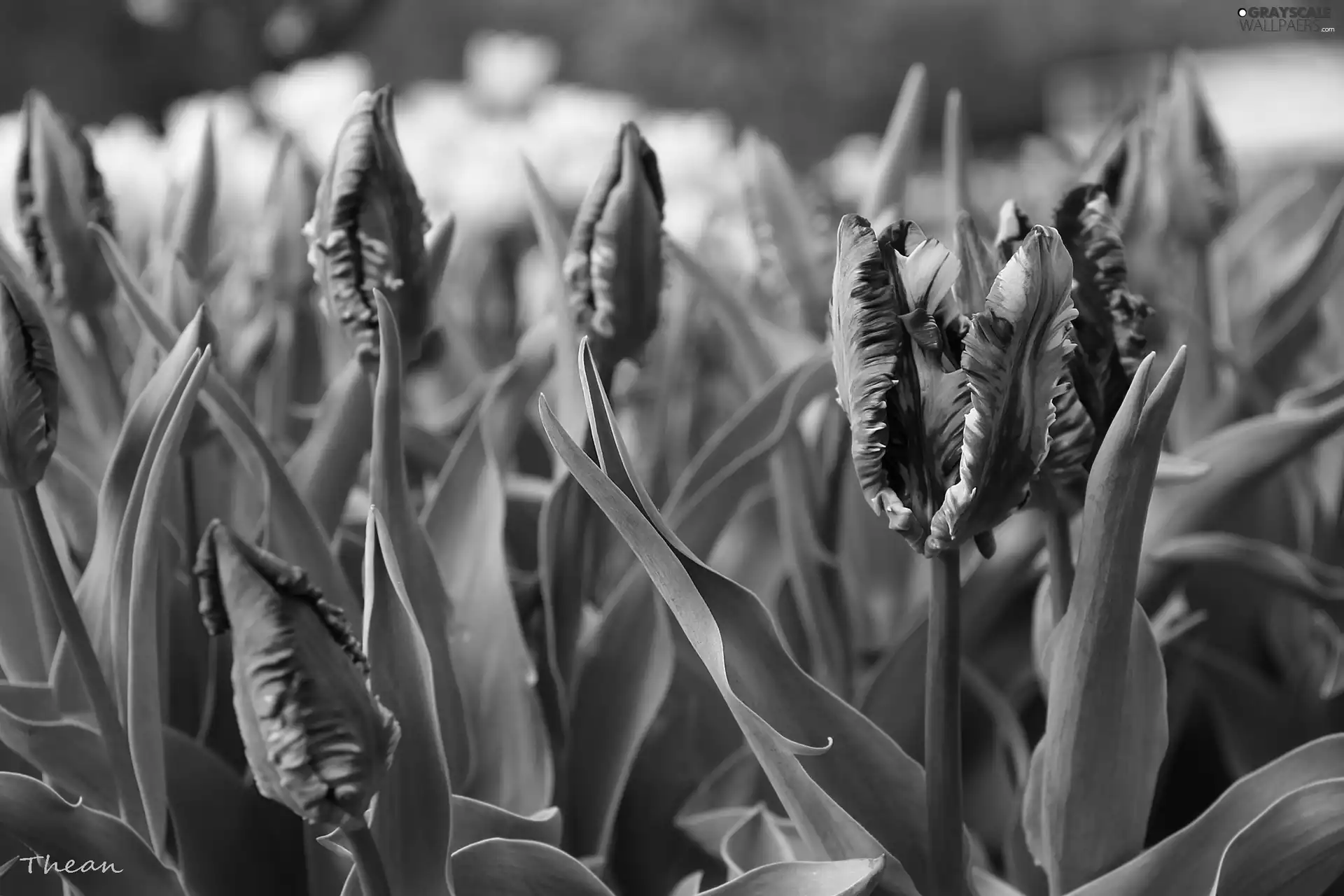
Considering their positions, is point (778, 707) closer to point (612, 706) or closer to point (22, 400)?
point (612, 706)

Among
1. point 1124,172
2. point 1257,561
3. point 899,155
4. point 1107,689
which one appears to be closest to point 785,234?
point 899,155

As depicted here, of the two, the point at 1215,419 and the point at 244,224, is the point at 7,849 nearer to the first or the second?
the point at 1215,419

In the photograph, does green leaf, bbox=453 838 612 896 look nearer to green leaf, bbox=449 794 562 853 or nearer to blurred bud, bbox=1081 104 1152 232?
green leaf, bbox=449 794 562 853

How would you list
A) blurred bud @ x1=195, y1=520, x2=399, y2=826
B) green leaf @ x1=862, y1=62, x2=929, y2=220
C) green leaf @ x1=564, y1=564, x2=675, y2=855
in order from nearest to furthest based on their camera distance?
blurred bud @ x1=195, y1=520, x2=399, y2=826, green leaf @ x1=564, y1=564, x2=675, y2=855, green leaf @ x1=862, y1=62, x2=929, y2=220

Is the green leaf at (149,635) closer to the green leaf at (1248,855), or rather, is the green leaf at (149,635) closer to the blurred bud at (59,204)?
the blurred bud at (59,204)

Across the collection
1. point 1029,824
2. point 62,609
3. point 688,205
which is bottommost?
point 1029,824

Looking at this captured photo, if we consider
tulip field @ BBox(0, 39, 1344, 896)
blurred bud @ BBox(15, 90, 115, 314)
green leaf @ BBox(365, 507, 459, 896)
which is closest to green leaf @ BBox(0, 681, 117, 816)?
tulip field @ BBox(0, 39, 1344, 896)

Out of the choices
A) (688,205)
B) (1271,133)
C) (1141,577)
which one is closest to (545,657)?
(1141,577)
